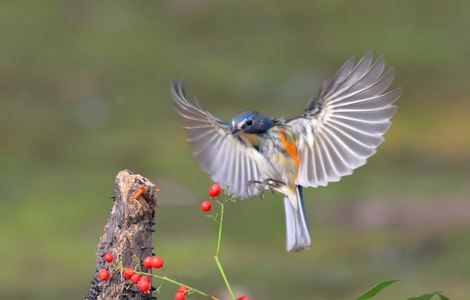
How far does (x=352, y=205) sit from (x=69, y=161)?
3467mm

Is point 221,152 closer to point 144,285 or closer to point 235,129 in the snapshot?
point 235,129

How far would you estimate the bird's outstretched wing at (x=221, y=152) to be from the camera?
241 inches

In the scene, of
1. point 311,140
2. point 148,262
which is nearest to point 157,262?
point 148,262

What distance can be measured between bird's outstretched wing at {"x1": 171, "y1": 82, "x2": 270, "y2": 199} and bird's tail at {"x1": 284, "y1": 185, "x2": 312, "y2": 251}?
0.56 ft

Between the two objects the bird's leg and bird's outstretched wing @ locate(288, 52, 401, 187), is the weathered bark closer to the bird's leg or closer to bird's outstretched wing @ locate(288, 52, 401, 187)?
the bird's leg

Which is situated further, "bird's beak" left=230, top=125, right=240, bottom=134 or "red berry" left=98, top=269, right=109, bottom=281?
"bird's beak" left=230, top=125, right=240, bottom=134

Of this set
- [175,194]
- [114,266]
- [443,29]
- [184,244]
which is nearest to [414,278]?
[184,244]

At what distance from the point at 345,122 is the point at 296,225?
52cm

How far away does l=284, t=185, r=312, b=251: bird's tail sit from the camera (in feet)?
19.0

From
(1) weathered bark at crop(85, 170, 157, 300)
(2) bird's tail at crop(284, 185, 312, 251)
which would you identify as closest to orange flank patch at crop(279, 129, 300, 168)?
(2) bird's tail at crop(284, 185, 312, 251)

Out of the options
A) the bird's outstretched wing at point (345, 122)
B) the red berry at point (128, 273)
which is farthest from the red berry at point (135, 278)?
the bird's outstretched wing at point (345, 122)

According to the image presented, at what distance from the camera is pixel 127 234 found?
476 centimetres

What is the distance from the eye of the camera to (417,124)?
17.3 metres

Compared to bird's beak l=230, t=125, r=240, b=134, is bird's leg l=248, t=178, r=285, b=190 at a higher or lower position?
lower
